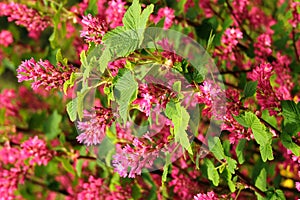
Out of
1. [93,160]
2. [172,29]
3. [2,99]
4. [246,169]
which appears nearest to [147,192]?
[93,160]

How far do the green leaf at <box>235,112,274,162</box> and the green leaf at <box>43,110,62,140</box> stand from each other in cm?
95

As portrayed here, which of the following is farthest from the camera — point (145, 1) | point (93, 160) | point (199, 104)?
point (93, 160)

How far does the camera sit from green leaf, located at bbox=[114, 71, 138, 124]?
1138mm

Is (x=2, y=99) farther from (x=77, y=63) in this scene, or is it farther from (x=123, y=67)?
(x=123, y=67)

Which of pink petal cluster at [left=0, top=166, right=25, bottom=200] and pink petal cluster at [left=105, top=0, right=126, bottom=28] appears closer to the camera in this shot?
pink petal cluster at [left=105, top=0, right=126, bottom=28]

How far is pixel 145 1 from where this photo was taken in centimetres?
154

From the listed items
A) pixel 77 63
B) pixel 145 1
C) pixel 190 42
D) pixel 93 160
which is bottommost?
pixel 93 160

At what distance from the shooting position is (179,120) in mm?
1169

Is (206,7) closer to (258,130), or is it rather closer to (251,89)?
(251,89)

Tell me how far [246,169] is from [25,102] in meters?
1.06

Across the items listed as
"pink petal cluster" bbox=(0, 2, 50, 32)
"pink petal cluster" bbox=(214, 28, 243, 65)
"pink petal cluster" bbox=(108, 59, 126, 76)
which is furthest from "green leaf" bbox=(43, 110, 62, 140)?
"pink petal cluster" bbox=(108, 59, 126, 76)

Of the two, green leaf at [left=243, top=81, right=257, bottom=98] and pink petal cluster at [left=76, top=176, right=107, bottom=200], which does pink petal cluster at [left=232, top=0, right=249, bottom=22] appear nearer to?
green leaf at [left=243, top=81, right=257, bottom=98]

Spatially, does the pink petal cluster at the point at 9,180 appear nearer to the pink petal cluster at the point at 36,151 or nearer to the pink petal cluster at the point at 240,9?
the pink petal cluster at the point at 36,151

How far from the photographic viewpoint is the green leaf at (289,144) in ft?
4.26
